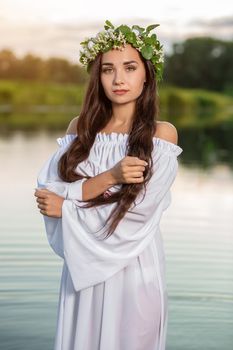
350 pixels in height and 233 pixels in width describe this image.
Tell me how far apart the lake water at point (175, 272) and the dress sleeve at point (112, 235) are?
1.76 m

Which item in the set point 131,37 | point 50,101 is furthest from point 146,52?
point 50,101

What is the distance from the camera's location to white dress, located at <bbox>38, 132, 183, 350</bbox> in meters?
3.43

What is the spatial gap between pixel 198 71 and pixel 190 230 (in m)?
44.1

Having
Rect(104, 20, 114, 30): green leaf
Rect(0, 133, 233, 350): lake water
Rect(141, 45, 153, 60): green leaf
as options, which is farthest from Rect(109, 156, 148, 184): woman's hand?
Rect(0, 133, 233, 350): lake water

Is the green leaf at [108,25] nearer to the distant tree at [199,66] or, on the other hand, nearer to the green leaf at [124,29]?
the green leaf at [124,29]

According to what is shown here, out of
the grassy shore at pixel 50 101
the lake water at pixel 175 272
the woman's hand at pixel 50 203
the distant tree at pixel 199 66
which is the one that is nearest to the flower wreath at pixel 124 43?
the woman's hand at pixel 50 203

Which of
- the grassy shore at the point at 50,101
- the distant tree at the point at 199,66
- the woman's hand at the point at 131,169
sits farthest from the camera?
the distant tree at the point at 199,66

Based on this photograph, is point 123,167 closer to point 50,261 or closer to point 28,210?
point 50,261

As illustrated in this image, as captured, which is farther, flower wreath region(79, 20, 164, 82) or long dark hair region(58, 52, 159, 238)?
flower wreath region(79, 20, 164, 82)

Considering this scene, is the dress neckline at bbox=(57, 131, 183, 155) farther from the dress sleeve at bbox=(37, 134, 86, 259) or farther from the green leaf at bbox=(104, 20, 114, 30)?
the green leaf at bbox=(104, 20, 114, 30)

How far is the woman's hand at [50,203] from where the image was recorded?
3424 millimetres

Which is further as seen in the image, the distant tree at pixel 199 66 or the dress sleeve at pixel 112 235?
the distant tree at pixel 199 66

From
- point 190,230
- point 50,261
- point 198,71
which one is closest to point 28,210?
point 190,230

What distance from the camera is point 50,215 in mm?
3428
